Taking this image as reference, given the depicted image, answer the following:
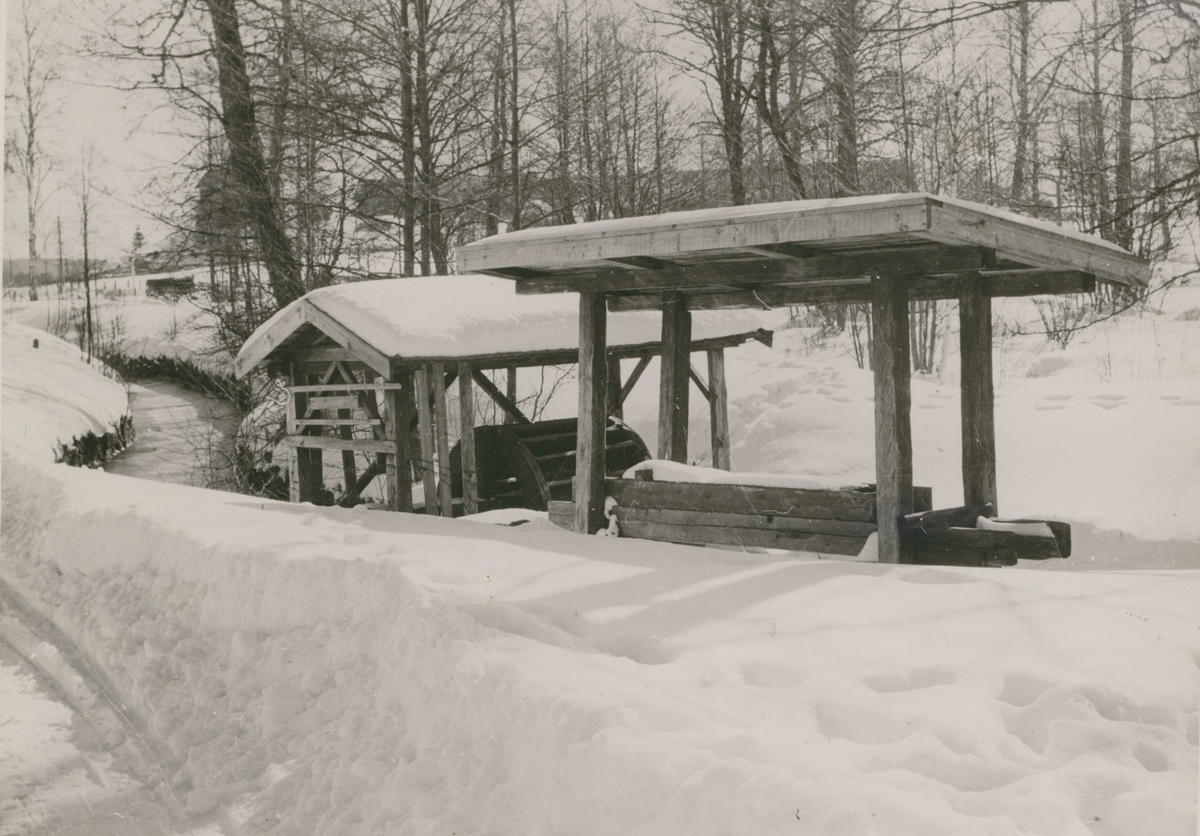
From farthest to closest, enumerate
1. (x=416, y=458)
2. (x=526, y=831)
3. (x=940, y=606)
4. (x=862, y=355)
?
(x=862, y=355) < (x=416, y=458) < (x=940, y=606) < (x=526, y=831)

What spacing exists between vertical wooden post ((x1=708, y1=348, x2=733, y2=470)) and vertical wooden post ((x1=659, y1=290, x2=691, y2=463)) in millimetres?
3694

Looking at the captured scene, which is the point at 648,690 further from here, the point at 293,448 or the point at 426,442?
the point at 293,448

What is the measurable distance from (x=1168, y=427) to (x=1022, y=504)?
1997 mm

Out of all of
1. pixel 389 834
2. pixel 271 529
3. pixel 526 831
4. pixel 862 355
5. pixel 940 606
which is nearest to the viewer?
pixel 526 831

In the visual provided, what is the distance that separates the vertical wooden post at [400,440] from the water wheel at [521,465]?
1.03 meters

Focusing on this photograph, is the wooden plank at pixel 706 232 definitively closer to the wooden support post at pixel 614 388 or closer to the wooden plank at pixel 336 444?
the wooden plank at pixel 336 444

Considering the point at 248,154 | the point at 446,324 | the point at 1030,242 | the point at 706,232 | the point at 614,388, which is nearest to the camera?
the point at 1030,242

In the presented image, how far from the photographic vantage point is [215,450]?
52.9 feet

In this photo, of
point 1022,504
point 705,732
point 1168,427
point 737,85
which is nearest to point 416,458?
point 1022,504

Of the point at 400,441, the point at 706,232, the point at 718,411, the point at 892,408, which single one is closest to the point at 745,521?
the point at 892,408

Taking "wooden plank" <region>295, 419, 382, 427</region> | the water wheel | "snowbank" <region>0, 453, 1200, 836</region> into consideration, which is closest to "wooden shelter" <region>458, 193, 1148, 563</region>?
"snowbank" <region>0, 453, 1200, 836</region>

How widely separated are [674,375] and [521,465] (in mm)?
4843

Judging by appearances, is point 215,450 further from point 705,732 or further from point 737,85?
point 705,732

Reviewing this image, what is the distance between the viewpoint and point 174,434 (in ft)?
56.6
